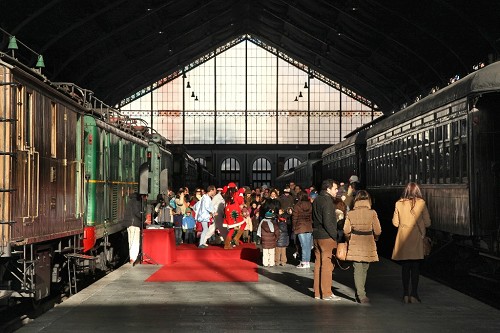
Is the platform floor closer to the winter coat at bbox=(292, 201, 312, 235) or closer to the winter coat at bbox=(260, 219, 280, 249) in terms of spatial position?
the winter coat at bbox=(292, 201, 312, 235)

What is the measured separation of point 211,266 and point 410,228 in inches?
345

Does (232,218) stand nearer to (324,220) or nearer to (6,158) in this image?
(324,220)

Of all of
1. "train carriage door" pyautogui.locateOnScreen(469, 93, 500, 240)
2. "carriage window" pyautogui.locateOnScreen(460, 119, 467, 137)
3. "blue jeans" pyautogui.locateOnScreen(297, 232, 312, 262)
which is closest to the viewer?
"train carriage door" pyautogui.locateOnScreen(469, 93, 500, 240)

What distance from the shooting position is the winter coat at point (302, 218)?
Result: 2102 centimetres

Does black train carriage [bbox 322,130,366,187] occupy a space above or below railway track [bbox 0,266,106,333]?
above

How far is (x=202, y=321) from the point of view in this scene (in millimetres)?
11742

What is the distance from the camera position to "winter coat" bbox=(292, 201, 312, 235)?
2102 cm

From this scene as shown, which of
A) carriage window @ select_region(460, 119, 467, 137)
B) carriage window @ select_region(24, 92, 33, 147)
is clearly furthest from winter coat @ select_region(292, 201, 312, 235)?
carriage window @ select_region(24, 92, 33, 147)

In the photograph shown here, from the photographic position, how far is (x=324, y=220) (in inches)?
567

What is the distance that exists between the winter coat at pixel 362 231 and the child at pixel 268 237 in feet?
24.0

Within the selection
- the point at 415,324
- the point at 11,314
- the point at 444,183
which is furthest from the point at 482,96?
the point at 11,314

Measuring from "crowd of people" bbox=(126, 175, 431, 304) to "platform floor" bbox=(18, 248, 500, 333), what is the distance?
54 centimetres

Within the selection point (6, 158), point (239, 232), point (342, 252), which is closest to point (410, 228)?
point (342, 252)

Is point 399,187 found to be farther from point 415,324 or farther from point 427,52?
point 427,52
